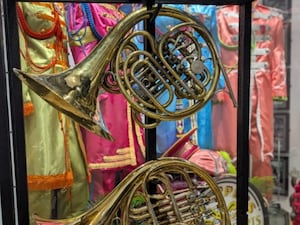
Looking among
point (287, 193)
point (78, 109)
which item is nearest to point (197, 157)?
point (287, 193)

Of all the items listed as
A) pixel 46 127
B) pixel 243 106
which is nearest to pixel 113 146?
pixel 46 127

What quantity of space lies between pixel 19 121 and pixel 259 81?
882 millimetres

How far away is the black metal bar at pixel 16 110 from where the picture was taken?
Answer: 25.5 inches

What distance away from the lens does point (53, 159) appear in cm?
108

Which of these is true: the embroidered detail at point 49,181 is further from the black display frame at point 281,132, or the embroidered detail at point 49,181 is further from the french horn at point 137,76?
the black display frame at point 281,132

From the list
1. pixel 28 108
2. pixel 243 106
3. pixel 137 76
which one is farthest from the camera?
pixel 28 108

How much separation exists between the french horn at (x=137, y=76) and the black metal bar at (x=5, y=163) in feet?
0.41

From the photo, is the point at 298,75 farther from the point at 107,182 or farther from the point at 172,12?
the point at 172,12

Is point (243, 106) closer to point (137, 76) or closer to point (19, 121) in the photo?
point (137, 76)

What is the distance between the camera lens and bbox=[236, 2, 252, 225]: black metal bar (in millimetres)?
781

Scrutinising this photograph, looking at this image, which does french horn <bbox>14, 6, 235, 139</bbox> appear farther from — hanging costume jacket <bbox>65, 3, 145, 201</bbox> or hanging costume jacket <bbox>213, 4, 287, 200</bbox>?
hanging costume jacket <bbox>213, 4, 287, 200</bbox>

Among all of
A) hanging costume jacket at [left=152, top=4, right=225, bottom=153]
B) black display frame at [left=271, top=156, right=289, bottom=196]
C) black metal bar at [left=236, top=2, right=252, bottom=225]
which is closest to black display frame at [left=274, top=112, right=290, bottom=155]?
black display frame at [left=271, top=156, right=289, bottom=196]

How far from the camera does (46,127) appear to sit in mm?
1067

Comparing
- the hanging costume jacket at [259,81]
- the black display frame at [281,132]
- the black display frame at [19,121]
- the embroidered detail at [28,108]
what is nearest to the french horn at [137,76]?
the black display frame at [19,121]
